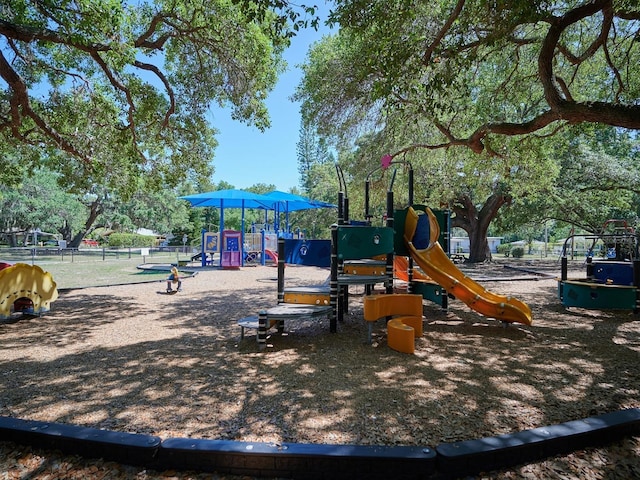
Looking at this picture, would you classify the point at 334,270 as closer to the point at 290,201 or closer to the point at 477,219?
the point at 290,201

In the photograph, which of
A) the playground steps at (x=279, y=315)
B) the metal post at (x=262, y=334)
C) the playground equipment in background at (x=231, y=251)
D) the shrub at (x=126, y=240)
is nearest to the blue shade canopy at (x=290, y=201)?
the playground equipment in background at (x=231, y=251)

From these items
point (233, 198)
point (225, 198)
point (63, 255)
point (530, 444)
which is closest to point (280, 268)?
point (530, 444)

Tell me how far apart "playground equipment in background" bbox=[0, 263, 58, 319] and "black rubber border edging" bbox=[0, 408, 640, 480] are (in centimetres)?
494

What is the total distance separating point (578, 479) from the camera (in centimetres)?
227

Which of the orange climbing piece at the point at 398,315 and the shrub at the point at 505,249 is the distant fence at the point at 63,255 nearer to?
the orange climbing piece at the point at 398,315

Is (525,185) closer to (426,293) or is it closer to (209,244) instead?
(426,293)

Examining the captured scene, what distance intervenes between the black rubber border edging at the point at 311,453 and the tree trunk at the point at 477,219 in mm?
23384

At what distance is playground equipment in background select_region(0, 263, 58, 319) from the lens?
21.1ft

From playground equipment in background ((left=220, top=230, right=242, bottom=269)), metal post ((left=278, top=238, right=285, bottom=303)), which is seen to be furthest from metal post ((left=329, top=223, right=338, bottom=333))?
playground equipment in background ((left=220, top=230, right=242, bottom=269))

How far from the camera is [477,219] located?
81.2ft

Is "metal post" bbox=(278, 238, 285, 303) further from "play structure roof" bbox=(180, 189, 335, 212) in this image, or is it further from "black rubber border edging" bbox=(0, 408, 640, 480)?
"play structure roof" bbox=(180, 189, 335, 212)

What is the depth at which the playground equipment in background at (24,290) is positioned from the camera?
643 cm

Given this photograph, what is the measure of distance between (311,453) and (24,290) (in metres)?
6.93

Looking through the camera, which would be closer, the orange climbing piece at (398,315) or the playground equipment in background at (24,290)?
the orange climbing piece at (398,315)
